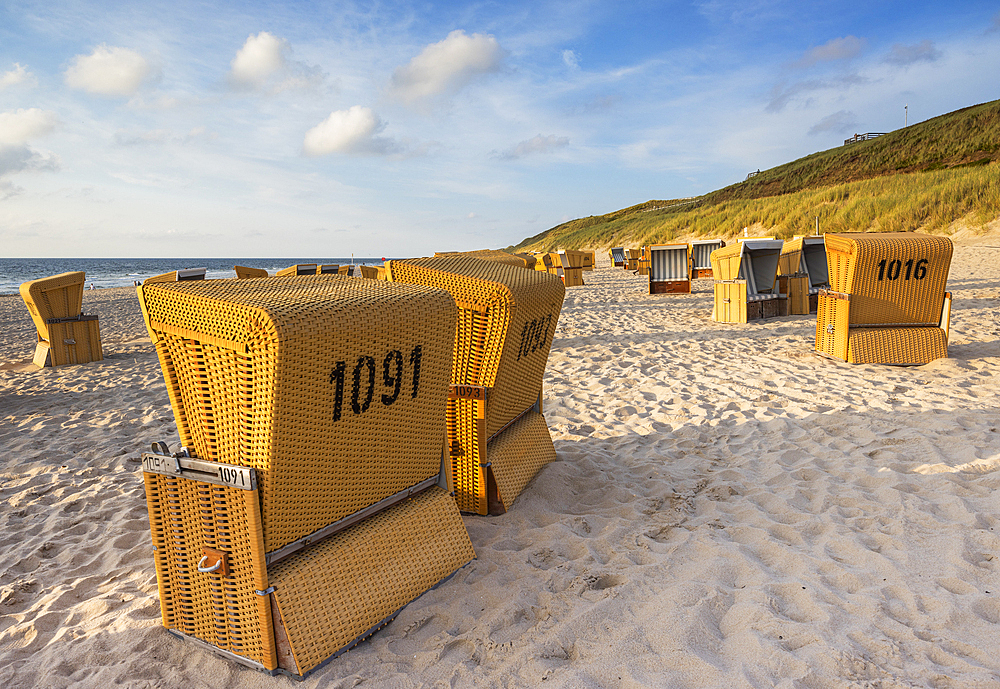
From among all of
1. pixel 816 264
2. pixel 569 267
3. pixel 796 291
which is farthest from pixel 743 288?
pixel 569 267

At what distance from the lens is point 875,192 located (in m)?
27.3

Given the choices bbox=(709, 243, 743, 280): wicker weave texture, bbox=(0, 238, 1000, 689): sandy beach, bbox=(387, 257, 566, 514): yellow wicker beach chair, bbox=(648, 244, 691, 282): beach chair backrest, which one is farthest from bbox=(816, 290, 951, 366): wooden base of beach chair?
bbox=(648, 244, 691, 282): beach chair backrest

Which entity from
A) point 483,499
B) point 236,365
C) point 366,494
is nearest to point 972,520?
point 483,499

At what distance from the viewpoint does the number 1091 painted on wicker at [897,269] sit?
231 inches

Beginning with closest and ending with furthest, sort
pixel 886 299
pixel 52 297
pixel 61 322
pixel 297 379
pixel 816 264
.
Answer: pixel 297 379 < pixel 886 299 < pixel 52 297 < pixel 61 322 < pixel 816 264

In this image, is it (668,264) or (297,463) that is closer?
(297,463)

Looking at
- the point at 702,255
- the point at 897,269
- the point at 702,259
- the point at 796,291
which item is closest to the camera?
the point at 897,269

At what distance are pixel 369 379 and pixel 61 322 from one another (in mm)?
8015

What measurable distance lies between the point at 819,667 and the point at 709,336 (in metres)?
7.07

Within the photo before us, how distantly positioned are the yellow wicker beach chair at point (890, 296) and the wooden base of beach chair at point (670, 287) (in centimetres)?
880

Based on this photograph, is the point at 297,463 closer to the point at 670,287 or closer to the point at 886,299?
the point at 886,299

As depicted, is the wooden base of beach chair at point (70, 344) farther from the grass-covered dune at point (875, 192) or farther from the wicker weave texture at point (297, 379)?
the grass-covered dune at point (875, 192)

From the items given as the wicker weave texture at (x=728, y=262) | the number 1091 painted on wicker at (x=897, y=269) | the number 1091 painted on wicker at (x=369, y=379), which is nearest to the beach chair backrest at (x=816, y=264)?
the wicker weave texture at (x=728, y=262)

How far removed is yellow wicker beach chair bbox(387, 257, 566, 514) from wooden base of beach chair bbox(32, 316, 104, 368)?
7.26 m
